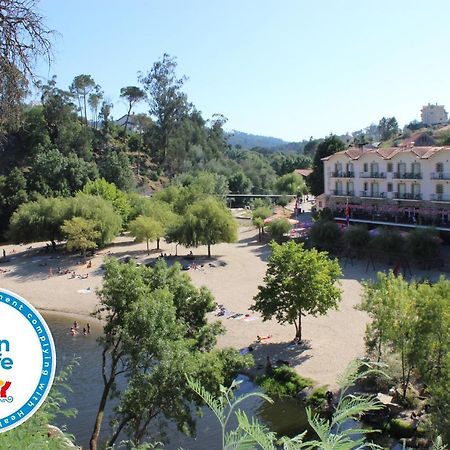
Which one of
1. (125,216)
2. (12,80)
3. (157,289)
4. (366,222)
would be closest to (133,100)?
(125,216)

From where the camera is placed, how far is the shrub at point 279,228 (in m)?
51.3

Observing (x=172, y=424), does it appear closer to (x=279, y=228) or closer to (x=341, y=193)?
(x=279, y=228)

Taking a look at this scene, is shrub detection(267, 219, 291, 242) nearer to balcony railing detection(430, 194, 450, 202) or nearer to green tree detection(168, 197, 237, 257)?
green tree detection(168, 197, 237, 257)

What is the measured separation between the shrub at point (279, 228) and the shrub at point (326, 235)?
156 inches

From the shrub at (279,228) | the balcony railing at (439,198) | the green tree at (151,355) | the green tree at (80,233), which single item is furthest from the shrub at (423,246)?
the green tree at (151,355)

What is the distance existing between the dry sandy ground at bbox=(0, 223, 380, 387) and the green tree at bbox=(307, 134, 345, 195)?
29.2ft

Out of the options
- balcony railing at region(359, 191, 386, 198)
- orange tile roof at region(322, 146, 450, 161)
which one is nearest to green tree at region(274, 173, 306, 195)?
orange tile roof at region(322, 146, 450, 161)

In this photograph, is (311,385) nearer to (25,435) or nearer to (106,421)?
(106,421)

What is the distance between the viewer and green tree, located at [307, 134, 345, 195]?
6172 centimetres

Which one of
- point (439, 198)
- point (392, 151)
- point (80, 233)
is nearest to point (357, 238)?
point (439, 198)

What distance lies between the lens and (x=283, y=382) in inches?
949

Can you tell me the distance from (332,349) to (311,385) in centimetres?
350

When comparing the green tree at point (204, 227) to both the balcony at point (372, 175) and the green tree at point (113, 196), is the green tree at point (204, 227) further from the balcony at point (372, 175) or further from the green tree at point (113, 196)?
the balcony at point (372, 175)

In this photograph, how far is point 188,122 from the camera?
94938mm
